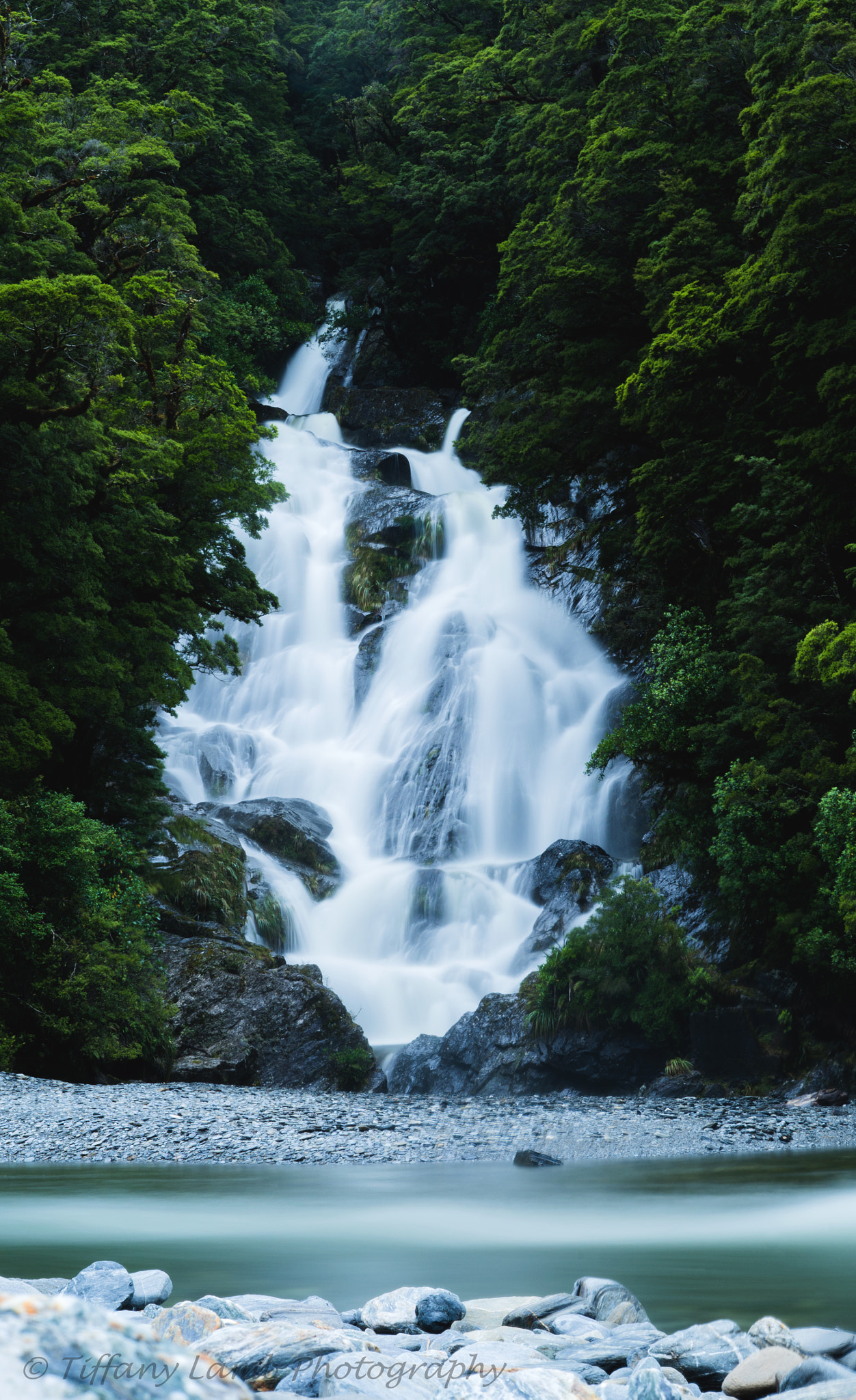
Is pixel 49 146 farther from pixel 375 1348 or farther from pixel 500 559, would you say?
pixel 375 1348

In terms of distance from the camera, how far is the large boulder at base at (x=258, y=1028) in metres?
13.8

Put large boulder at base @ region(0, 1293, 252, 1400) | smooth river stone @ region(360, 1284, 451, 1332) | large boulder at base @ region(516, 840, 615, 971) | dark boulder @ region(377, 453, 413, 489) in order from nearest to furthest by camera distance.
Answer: large boulder at base @ region(0, 1293, 252, 1400) < smooth river stone @ region(360, 1284, 451, 1332) < large boulder at base @ region(516, 840, 615, 971) < dark boulder @ region(377, 453, 413, 489)

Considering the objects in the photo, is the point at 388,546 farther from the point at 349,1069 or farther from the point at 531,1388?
the point at 531,1388

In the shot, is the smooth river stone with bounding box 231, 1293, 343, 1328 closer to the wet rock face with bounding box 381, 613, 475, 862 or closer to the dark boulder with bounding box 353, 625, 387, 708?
the wet rock face with bounding box 381, 613, 475, 862

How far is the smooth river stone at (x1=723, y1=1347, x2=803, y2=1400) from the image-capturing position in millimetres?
2941

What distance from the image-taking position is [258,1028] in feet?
46.6

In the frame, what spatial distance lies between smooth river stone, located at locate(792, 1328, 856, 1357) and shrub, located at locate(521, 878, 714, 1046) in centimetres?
1060

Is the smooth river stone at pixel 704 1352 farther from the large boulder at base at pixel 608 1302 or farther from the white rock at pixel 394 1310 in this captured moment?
the white rock at pixel 394 1310

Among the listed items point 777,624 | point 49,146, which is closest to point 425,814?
point 777,624

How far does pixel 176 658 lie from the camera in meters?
15.7

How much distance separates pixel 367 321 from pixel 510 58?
11.3m

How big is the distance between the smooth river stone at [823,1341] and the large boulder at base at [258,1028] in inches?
435

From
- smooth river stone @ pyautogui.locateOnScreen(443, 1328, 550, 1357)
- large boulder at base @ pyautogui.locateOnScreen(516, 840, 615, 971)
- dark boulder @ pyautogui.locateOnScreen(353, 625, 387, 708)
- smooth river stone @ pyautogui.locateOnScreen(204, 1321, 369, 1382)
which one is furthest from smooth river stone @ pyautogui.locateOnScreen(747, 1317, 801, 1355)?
dark boulder @ pyautogui.locateOnScreen(353, 625, 387, 708)

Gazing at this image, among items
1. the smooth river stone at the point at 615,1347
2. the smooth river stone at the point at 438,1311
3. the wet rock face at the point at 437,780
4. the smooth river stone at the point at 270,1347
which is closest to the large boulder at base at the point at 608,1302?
the smooth river stone at the point at 615,1347
